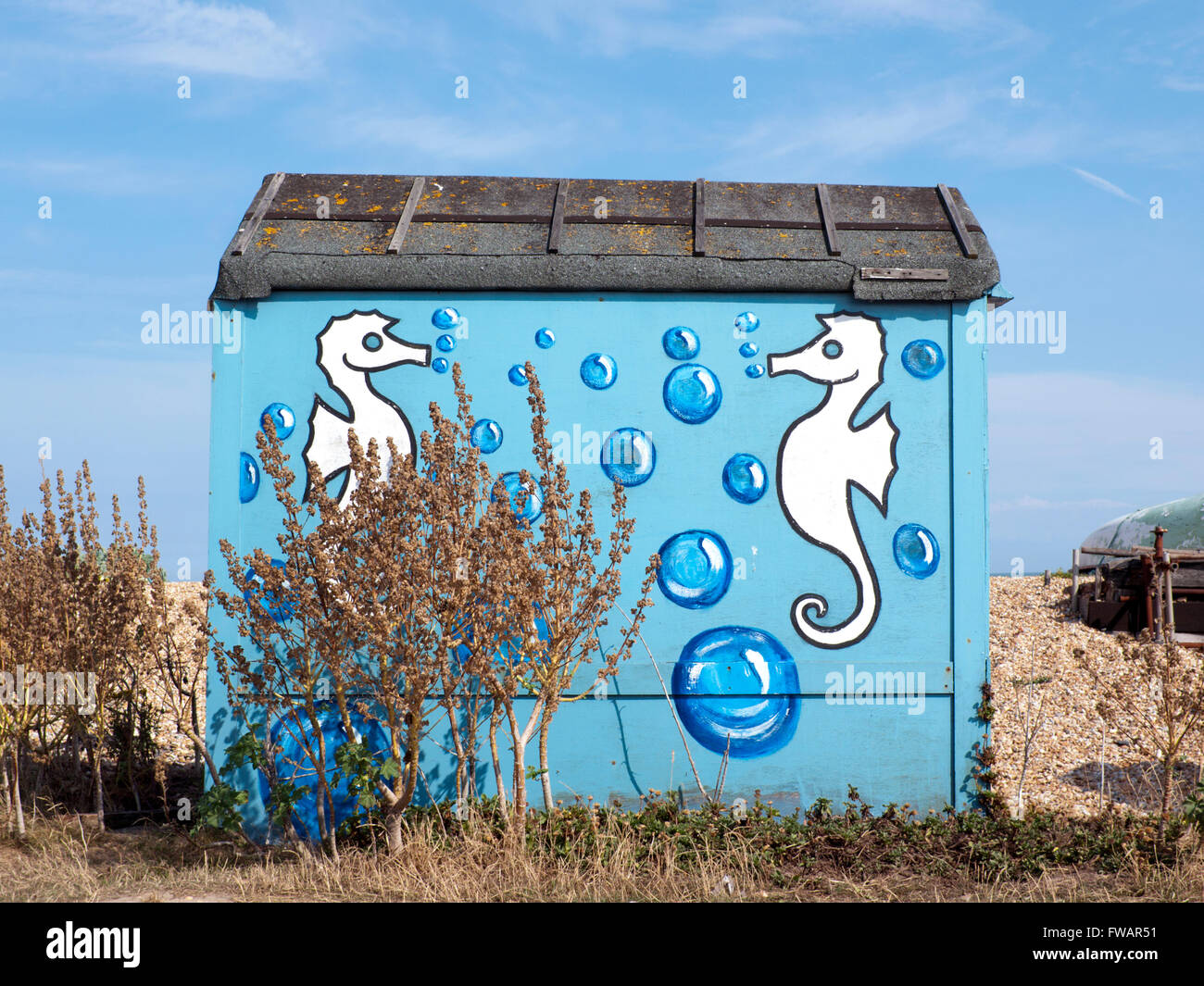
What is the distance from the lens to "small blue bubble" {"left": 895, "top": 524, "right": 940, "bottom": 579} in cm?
598

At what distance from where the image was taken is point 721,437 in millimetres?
6059

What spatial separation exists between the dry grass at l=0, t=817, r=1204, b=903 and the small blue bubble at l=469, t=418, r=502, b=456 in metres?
2.28

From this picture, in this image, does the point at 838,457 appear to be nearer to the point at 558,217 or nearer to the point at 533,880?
the point at 558,217

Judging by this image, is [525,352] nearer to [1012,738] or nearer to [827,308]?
[827,308]

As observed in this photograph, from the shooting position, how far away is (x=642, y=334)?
611 cm

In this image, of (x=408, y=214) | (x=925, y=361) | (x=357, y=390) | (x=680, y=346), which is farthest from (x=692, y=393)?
(x=408, y=214)

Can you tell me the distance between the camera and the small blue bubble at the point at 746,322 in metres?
6.13

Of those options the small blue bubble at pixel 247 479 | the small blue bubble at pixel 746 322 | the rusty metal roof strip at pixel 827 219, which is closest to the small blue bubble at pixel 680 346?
the small blue bubble at pixel 746 322

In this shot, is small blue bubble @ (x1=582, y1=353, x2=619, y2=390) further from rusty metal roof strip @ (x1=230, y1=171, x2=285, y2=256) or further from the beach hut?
rusty metal roof strip @ (x1=230, y1=171, x2=285, y2=256)

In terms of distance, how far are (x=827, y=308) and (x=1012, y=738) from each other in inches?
187

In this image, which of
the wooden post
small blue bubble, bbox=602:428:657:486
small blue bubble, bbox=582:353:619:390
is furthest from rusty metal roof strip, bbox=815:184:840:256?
the wooden post

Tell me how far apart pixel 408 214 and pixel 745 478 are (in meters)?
2.87
